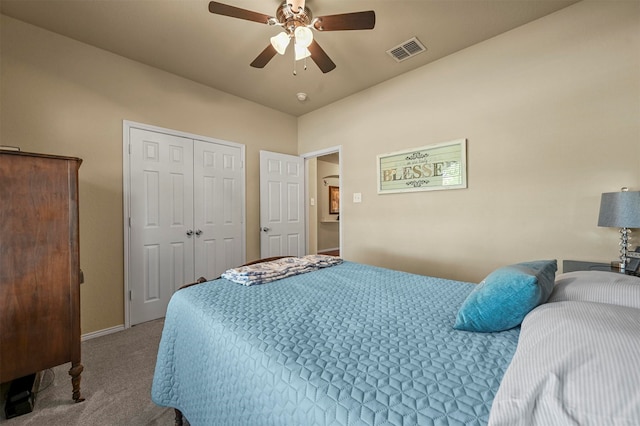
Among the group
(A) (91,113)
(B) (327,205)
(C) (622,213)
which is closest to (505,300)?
(C) (622,213)

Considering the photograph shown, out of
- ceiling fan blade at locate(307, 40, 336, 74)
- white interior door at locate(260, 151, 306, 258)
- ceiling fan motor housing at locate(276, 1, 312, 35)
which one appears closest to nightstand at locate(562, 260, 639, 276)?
ceiling fan blade at locate(307, 40, 336, 74)

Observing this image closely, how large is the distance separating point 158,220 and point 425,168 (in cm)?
299

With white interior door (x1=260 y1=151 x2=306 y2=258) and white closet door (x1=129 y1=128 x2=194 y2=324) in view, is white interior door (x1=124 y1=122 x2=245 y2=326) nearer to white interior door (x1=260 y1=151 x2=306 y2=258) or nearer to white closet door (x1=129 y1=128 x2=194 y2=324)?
white closet door (x1=129 y1=128 x2=194 y2=324)

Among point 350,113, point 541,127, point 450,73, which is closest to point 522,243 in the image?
point 541,127

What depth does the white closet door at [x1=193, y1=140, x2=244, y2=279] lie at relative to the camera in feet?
10.2

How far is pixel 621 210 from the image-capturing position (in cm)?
160

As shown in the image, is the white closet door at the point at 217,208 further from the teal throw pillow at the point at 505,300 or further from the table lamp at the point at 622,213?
the table lamp at the point at 622,213

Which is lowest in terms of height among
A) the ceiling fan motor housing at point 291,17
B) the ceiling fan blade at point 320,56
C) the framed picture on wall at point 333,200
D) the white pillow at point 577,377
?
the white pillow at point 577,377

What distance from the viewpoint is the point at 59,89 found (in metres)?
2.29

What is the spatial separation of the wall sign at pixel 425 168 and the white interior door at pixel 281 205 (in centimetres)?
144

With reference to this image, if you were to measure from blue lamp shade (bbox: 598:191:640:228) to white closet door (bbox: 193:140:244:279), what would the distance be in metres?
3.46

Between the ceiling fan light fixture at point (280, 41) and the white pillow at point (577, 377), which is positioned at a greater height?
the ceiling fan light fixture at point (280, 41)

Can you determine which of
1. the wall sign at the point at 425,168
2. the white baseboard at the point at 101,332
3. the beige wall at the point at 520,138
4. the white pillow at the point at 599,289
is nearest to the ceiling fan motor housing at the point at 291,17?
the beige wall at the point at 520,138

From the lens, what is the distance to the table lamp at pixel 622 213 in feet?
5.08
